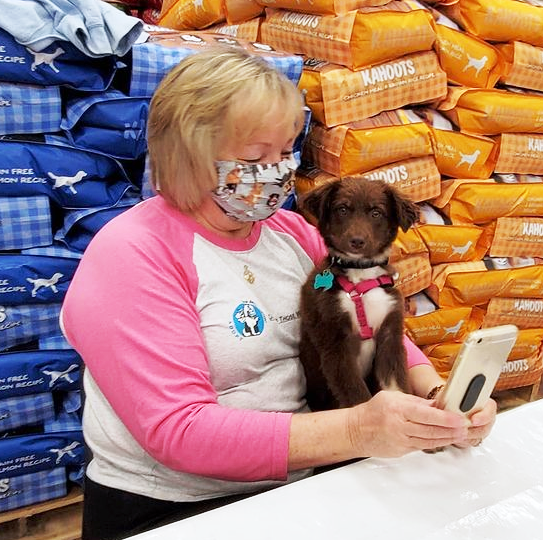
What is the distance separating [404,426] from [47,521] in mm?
1622

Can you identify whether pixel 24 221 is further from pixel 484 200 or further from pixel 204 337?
pixel 484 200

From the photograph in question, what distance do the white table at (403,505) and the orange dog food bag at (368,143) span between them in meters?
1.21

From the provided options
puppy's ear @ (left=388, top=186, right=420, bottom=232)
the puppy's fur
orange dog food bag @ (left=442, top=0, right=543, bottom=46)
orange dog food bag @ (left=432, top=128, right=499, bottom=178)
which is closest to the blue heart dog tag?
the puppy's fur

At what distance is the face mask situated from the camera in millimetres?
1134

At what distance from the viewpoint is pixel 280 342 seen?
1.23 meters

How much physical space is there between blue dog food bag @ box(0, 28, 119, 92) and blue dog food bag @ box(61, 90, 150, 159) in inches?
1.8

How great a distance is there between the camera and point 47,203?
1.73 meters

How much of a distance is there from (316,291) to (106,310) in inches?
20.6

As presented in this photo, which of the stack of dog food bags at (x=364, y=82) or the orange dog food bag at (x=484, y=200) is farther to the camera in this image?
the orange dog food bag at (x=484, y=200)

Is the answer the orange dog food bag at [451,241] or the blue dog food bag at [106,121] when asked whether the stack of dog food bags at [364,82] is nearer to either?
the orange dog food bag at [451,241]

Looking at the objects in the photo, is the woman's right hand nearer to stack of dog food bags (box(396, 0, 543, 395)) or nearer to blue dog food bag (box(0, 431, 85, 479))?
blue dog food bag (box(0, 431, 85, 479))

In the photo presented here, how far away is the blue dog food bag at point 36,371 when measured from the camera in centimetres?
180

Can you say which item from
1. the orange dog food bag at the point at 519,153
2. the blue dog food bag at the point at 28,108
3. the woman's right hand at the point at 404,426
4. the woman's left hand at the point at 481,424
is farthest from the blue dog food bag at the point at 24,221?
the orange dog food bag at the point at 519,153

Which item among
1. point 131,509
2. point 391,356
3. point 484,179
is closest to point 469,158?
point 484,179
